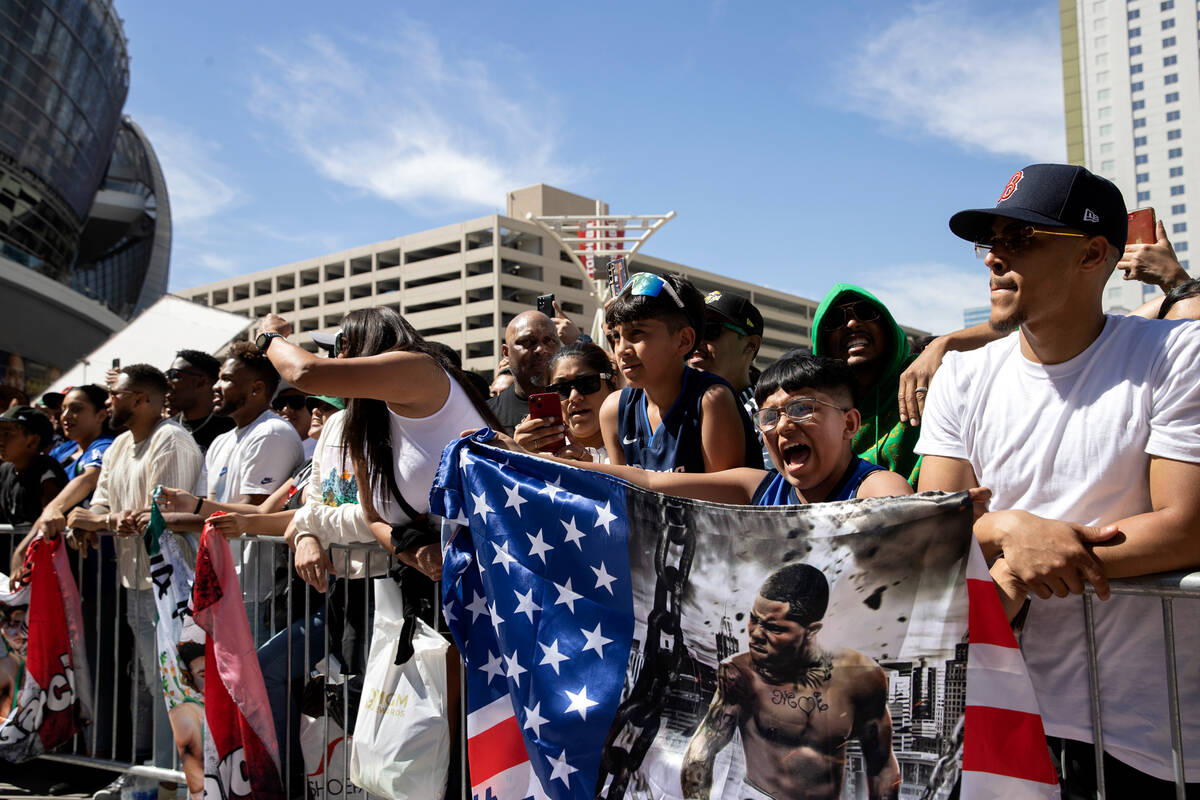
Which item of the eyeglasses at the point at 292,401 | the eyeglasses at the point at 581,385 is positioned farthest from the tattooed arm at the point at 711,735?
the eyeglasses at the point at 292,401

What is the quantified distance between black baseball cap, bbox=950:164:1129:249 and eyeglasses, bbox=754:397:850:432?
0.68 m

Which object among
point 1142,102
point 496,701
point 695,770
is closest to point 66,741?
point 496,701

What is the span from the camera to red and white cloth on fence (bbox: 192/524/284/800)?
13.2ft

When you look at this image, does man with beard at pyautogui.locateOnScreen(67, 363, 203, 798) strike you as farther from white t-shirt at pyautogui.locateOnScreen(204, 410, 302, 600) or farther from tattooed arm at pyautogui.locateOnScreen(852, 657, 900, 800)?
tattooed arm at pyautogui.locateOnScreen(852, 657, 900, 800)

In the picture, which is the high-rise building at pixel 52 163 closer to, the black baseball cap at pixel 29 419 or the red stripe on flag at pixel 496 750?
the black baseball cap at pixel 29 419

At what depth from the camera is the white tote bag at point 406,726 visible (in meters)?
3.32

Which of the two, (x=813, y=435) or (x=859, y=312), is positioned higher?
(x=859, y=312)

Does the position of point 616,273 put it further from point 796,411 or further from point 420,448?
point 796,411

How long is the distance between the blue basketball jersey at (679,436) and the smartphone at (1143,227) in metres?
1.64

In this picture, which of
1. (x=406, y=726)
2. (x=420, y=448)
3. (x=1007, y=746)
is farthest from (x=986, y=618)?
(x=420, y=448)

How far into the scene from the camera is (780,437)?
2.66 m

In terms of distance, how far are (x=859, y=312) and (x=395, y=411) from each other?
80.1 inches

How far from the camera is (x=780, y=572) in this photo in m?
2.36

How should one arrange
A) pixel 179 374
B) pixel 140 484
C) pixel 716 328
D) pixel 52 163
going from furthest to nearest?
pixel 52 163 → pixel 179 374 → pixel 140 484 → pixel 716 328
